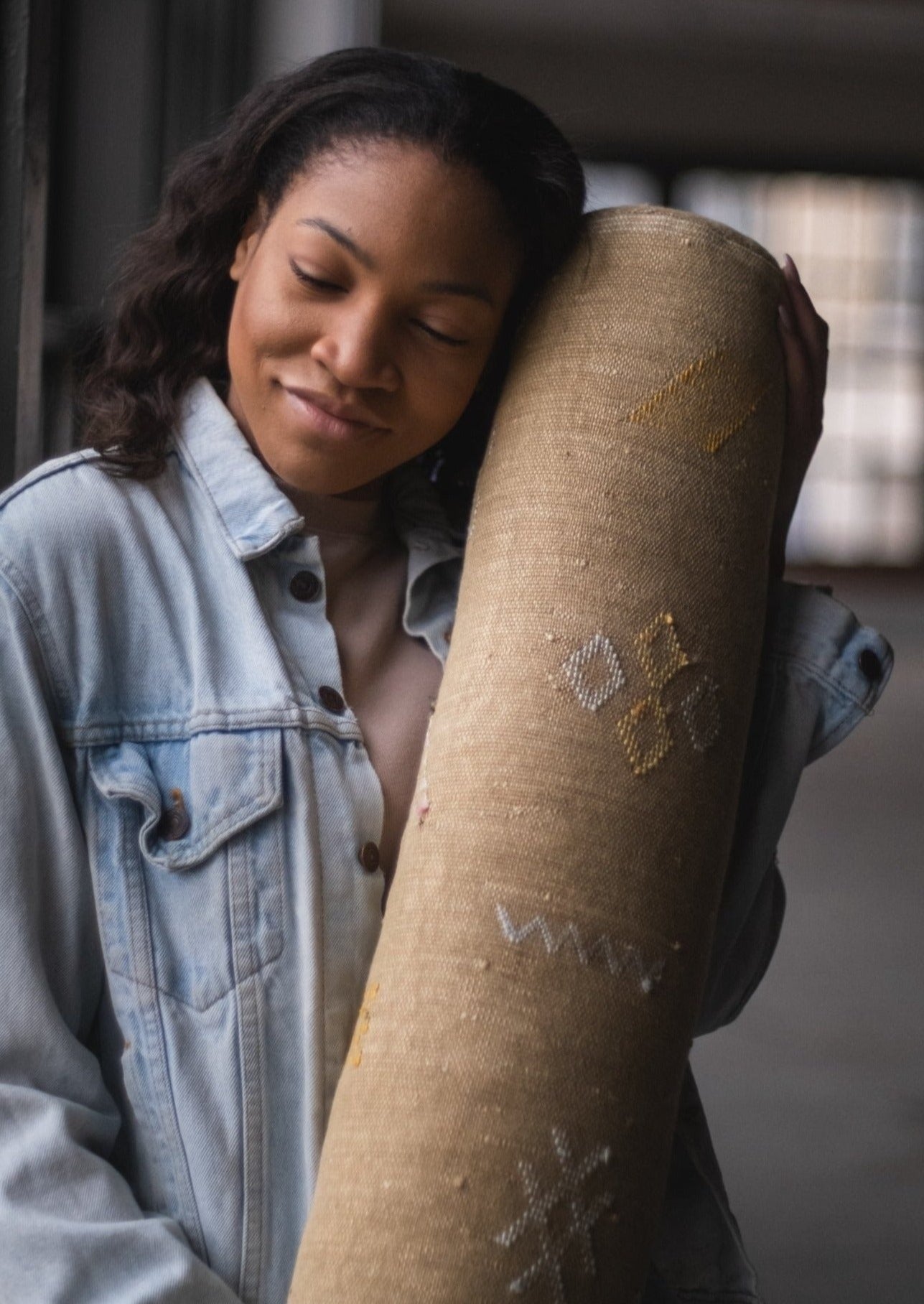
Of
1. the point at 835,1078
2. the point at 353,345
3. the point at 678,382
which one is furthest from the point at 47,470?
the point at 835,1078

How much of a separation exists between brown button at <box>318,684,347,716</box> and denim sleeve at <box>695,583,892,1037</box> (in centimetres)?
31

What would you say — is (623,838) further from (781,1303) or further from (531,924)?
(781,1303)

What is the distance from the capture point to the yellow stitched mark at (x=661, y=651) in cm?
102

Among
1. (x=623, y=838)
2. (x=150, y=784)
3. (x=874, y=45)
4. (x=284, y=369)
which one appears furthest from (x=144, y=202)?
(x=874, y=45)

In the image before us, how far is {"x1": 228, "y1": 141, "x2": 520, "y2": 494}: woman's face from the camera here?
1.04 m

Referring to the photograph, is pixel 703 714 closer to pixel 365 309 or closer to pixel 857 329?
pixel 365 309

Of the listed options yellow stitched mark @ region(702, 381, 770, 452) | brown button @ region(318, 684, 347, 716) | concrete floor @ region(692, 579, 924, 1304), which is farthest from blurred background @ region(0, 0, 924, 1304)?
brown button @ region(318, 684, 347, 716)

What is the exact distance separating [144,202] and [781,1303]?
1894 millimetres

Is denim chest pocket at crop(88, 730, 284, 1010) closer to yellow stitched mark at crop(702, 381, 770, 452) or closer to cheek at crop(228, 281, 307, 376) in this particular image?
cheek at crop(228, 281, 307, 376)

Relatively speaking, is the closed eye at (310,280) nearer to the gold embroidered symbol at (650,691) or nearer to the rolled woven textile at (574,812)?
the rolled woven textile at (574,812)

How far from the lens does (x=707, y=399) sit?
1.11m

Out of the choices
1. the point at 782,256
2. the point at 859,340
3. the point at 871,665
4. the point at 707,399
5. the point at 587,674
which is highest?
the point at 707,399

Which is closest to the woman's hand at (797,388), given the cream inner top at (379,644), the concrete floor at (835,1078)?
the cream inner top at (379,644)

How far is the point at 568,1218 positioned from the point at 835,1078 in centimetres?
259
